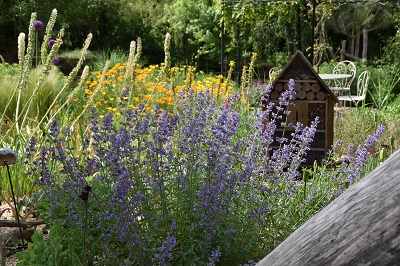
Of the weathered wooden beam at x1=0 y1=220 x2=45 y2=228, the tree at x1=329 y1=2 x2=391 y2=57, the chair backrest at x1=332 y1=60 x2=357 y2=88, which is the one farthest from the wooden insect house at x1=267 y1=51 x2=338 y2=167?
the tree at x1=329 y1=2 x2=391 y2=57

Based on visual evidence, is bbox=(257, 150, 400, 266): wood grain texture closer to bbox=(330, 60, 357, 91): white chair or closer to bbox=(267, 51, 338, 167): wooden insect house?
bbox=(267, 51, 338, 167): wooden insect house

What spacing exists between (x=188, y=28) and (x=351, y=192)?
1978 cm

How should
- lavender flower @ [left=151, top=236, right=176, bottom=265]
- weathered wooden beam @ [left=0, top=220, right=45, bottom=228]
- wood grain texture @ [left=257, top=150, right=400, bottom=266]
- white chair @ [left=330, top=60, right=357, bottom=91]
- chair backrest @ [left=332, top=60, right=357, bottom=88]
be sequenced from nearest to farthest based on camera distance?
wood grain texture @ [left=257, top=150, right=400, bottom=266], lavender flower @ [left=151, top=236, right=176, bottom=265], weathered wooden beam @ [left=0, top=220, right=45, bottom=228], white chair @ [left=330, top=60, right=357, bottom=91], chair backrest @ [left=332, top=60, right=357, bottom=88]

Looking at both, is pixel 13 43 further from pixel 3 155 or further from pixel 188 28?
pixel 3 155

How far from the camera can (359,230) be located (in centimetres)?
71

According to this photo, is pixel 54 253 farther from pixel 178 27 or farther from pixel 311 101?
pixel 178 27

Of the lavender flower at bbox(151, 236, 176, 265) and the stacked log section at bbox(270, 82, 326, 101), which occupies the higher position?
the stacked log section at bbox(270, 82, 326, 101)

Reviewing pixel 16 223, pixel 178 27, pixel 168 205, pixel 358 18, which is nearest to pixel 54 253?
pixel 168 205

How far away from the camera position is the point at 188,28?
66.4 ft

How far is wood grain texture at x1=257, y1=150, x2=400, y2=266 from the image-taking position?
68cm

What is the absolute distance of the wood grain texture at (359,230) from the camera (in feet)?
2.23

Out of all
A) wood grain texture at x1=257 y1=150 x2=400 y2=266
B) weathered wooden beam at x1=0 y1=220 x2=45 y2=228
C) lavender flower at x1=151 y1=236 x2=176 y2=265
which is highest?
wood grain texture at x1=257 y1=150 x2=400 y2=266

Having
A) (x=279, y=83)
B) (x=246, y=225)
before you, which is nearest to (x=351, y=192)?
(x=246, y=225)

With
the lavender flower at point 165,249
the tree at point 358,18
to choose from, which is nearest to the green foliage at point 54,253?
the lavender flower at point 165,249
